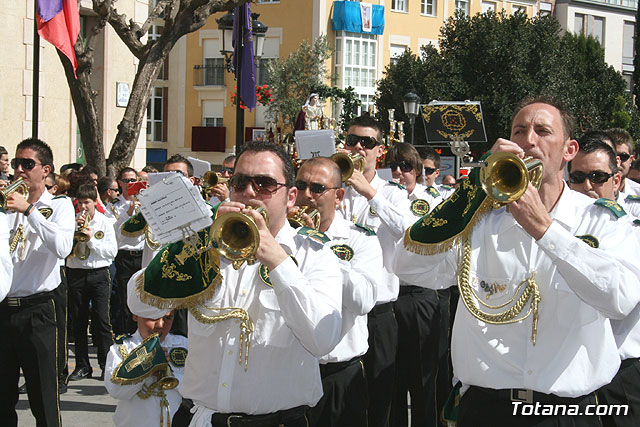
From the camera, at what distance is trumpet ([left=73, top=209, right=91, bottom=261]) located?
30.1ft

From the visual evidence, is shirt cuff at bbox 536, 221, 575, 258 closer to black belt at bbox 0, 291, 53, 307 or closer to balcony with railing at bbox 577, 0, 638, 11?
black belt at bbox 0, 291, 53, 307

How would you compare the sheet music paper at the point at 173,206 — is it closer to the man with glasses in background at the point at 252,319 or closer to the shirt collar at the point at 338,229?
the man with glasses in background at the point at 252,319

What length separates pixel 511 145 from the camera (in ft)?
10.6

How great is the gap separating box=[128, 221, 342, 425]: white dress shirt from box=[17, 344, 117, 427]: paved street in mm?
4166

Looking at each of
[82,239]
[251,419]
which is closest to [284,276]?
[251,419]

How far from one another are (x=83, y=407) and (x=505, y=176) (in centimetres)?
592

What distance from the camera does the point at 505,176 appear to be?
323cm

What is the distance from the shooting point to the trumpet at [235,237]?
10.3ft

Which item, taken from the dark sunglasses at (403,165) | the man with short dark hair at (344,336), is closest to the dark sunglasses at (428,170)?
the dark sunglasses at (403,165)

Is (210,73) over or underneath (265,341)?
over

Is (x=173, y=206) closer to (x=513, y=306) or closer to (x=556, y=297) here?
(x=513, y=306)

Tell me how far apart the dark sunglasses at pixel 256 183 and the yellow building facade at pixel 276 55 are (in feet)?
132

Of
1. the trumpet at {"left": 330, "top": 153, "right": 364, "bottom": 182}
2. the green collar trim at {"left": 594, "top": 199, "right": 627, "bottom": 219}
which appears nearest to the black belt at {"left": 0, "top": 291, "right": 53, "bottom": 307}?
the trumpet at {"left": 330, "top": 153, "right": 364, "bottom": 182}

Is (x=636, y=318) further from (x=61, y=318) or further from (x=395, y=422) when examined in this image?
(x=61, y=318)
